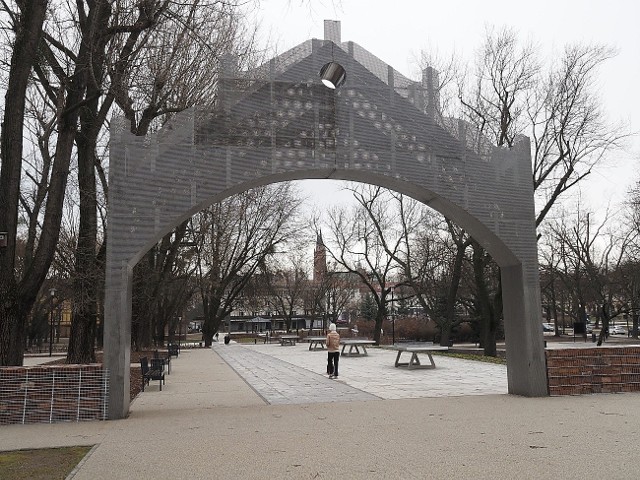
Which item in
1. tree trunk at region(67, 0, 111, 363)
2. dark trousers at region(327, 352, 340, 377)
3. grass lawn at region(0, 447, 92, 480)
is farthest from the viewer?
dark trousers at region(327, 352, 340, 377)

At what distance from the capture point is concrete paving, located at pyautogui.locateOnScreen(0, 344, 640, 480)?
6.47 m

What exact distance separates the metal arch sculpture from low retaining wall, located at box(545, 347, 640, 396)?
15.0 inches

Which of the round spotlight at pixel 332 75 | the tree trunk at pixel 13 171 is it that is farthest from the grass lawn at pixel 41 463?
the round spotlight at pixel 332 75

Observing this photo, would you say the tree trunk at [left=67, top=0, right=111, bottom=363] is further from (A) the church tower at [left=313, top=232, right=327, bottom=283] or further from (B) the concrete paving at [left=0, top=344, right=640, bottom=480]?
(A) the church tower at [left=313, top=232, right=327, bottom=283]

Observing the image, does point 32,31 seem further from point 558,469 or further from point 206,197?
point 558,469

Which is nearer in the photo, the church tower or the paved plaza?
the paved plaza

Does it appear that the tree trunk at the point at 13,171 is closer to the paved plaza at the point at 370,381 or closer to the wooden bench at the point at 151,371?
the wooden bench at the point at 151,371

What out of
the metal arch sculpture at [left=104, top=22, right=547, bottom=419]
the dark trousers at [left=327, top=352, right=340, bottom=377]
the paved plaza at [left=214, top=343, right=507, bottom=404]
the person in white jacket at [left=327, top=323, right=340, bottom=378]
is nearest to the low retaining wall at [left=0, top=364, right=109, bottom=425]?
the metal arch sculpture at [left=104, top=22, right=547, bottom=419]

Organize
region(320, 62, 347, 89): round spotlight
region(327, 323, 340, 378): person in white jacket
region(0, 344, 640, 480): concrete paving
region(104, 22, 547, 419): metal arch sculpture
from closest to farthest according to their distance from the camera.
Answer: region(0, 344, 640, 480): concrete paving, region(104, 22, 547, 419): metal arch sculpture, region(320, 62, 347, 89): round spotlight, region(327, 323, 340, 378): person in white jacket

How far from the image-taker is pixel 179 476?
630 cm

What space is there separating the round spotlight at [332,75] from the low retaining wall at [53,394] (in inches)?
273

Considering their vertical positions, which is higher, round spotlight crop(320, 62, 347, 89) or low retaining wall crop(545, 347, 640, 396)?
round spotlight crop(320, 62, 347, 89)

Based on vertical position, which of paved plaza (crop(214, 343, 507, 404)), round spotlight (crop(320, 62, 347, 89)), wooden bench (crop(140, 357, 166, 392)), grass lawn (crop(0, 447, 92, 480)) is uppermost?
round spotlight (crop(320, 62, 347, 89))

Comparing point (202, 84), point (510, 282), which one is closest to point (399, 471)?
point (510, 282)
